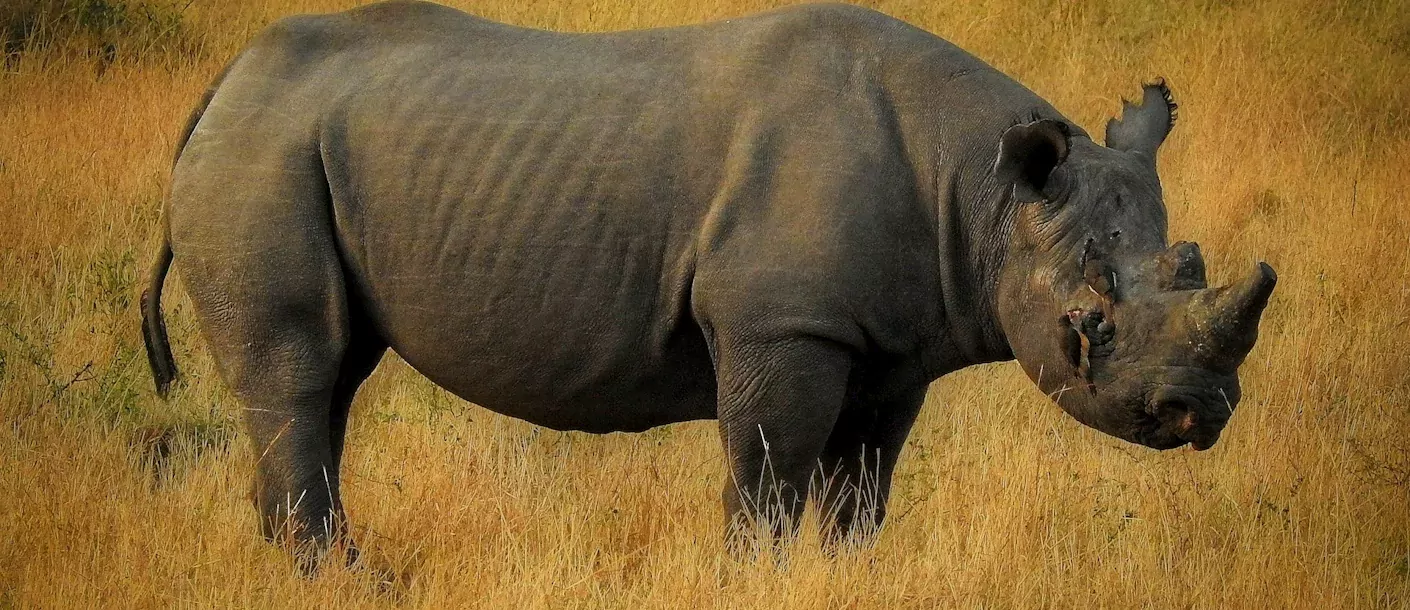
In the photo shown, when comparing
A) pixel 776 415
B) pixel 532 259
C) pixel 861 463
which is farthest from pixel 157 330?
pixel 861 463

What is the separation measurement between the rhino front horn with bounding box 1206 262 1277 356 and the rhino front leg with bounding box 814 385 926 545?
3.89ft

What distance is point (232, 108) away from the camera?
18.7 ft

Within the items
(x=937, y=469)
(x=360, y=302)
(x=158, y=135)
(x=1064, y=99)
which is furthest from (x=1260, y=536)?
(x=158, y=135)

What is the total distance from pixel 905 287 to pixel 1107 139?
836 millimetres

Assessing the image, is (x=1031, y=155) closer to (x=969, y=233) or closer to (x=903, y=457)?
(x=969, y=233)

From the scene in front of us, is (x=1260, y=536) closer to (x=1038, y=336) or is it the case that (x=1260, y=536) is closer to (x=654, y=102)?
(x=1038, y=336)

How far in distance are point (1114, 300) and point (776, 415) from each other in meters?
1.00

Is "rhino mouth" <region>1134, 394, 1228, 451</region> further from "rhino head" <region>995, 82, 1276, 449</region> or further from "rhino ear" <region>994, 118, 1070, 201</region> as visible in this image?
"rhino ear" <region>994, 118, 1070, 201</region>

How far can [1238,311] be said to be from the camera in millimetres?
4652

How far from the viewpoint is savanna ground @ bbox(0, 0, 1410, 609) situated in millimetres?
5492

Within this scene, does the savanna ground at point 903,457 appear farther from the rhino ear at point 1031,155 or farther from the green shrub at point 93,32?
the rhino ear at point 1031,155

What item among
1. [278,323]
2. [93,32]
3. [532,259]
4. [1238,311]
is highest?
[1238,311]

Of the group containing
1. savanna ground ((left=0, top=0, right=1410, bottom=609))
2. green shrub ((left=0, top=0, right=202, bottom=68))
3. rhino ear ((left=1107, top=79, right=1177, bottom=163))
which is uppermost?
rhino ear ((left=1107, top=79, right=1177, bottom=163))

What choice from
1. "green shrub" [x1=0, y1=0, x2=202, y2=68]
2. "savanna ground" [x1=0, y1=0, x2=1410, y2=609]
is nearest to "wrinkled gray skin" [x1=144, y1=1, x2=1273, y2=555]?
"savanna ground" [x1=0, y1=0, x2=1410, y2=609]
